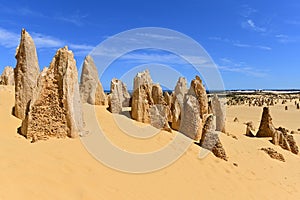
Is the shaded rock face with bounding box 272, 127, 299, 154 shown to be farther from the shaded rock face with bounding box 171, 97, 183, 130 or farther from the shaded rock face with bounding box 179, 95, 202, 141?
the shaded rock face with bounding box 171, 97, 183, 130

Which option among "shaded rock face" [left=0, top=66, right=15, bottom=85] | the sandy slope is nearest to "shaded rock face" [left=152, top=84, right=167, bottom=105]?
the sandy slope

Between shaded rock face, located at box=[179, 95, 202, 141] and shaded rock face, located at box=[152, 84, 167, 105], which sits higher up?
shaded rock face, located at box=[152, 84, 167, 105]

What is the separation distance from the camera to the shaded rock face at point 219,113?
45.8ft

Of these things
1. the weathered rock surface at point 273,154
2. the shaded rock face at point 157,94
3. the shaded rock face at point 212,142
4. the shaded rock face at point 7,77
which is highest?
the shaded rock face at point 7,77

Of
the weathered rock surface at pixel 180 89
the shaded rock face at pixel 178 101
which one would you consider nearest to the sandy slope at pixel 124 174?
the shaded rock face at pixel 178 101

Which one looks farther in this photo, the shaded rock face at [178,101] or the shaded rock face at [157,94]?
the shaded rock face at [157,94]

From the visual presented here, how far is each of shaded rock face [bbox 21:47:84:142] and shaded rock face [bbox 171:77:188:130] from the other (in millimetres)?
5796

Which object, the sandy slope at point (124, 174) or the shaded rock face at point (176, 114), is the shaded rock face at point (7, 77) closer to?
the sandy slope at point (124, 174)

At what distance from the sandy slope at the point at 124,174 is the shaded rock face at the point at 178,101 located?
2.33 metres

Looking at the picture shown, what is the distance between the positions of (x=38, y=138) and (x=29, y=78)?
320 cm

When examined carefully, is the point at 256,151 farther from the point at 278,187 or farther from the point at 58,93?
the point at 58,93

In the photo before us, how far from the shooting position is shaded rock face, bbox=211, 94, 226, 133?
13961 mm

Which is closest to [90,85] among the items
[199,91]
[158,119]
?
[158,119]

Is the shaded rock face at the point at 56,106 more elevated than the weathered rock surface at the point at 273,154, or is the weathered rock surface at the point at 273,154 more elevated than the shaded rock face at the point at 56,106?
the shaded rock face at the point at 56,106
